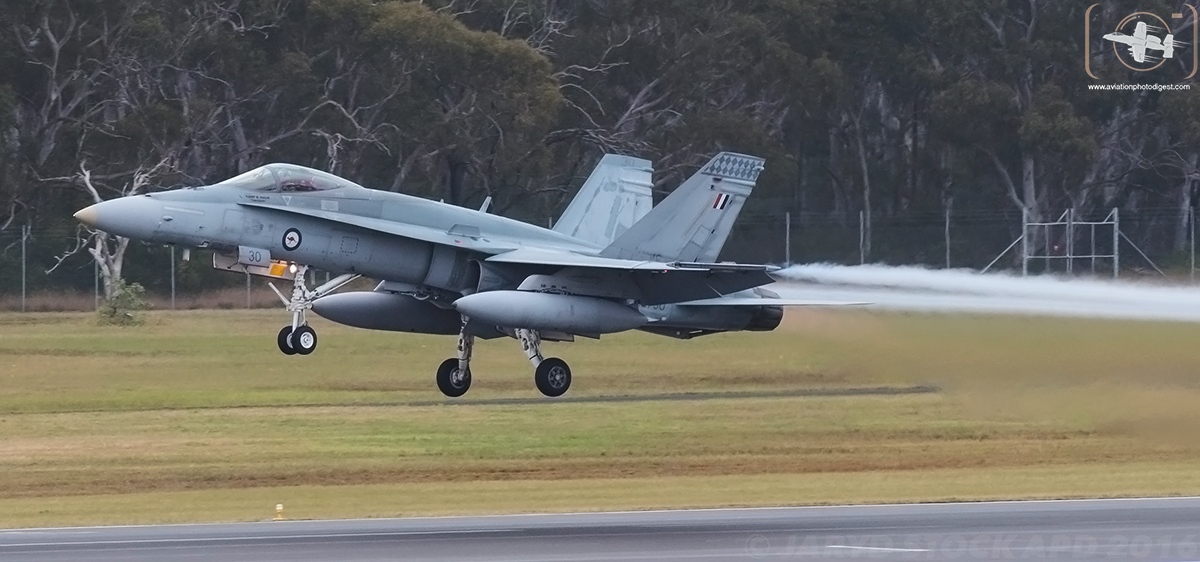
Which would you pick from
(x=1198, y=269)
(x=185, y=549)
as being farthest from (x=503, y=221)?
(x=1198, y=269)

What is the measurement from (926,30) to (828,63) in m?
3.59

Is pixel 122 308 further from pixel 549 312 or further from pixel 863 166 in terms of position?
pixel 863 166

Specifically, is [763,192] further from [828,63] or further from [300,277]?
[300,277]

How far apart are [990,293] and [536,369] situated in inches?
259

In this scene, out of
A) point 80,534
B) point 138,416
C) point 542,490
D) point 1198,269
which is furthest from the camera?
point 1198,269

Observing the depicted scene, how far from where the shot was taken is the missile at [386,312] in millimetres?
23328

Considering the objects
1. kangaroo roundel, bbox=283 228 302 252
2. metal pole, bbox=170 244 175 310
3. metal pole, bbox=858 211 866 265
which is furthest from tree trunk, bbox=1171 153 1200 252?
kangaroo roundel, bbox=283 228 302 252

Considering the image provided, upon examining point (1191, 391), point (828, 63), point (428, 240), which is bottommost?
point (1191, 391)

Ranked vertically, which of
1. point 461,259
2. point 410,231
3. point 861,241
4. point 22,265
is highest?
point 861,241

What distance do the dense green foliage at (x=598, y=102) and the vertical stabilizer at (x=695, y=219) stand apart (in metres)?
20.5

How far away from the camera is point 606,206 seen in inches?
1057

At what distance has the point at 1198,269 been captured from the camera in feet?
131

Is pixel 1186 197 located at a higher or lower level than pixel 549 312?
higher

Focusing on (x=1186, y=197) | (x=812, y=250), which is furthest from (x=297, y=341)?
(x=1186, y=197)
